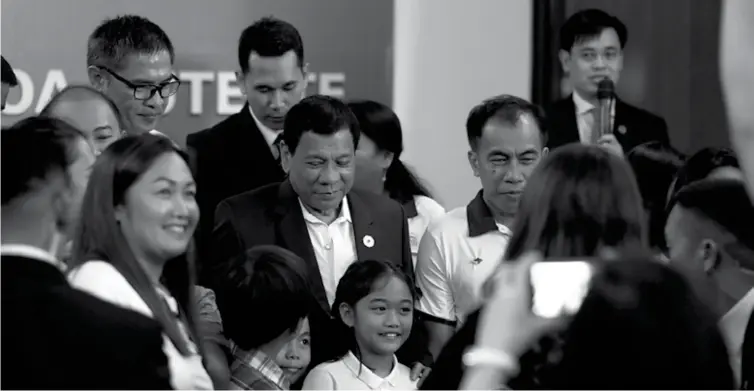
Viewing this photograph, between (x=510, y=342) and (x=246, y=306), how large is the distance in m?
1.10

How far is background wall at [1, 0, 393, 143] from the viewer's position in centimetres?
466

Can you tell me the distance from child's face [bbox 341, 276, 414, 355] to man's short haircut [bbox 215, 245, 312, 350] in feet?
0.51

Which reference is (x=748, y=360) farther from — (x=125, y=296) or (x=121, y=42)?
(x=121, y=42)

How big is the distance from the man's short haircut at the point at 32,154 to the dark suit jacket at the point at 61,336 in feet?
0.62

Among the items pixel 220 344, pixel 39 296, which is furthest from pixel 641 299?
pixel 220 344

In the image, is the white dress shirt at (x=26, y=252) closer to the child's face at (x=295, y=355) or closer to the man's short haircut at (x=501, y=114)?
the child's face at (x=295, y=355)

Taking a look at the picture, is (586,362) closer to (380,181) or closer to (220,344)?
(220,344)

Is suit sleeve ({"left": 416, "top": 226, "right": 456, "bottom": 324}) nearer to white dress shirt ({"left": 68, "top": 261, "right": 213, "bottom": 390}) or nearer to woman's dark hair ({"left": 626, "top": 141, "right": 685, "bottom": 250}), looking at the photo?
woman's dark hair ({"left": 626, "top": 141, "right": 685, "bottom": 250})

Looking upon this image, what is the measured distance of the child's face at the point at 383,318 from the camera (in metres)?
3.41

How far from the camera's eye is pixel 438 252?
3.58 meters

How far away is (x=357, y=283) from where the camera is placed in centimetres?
342

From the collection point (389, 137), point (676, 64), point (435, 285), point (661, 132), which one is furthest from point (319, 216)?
point (676, 64)

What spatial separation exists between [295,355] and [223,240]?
40 cm

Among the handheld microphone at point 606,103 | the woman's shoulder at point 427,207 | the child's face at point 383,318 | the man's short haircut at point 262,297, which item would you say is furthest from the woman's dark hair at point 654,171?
the man's short haircut at point 262,297
